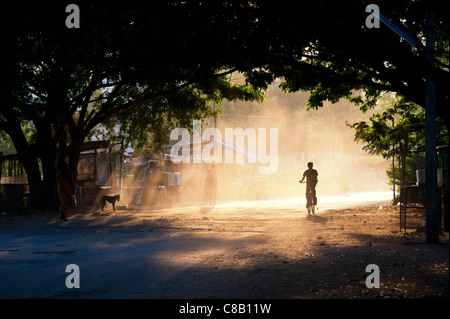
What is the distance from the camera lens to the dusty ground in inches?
239

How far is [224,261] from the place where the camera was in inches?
324

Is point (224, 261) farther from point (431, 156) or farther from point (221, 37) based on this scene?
point (431, 156)

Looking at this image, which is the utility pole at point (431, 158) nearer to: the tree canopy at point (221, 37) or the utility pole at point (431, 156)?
the utility pole at point (431, 156)

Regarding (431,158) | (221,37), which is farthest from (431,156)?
(221,37)

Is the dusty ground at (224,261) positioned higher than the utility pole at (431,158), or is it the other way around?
the utility pole at (431,158)

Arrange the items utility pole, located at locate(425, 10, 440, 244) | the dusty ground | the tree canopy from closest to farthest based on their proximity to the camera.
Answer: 1. the dusty ground
2. the tree canopy
3. utility pole, located at locate(425, 10, 440, 244)

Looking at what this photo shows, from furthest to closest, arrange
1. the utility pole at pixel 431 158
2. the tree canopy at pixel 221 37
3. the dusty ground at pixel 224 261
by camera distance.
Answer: the utility pole at pixel 431 158 < the tree canopy at pixel 221 37 < the dusty ground at pixel 224 261

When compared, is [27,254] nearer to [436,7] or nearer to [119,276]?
[119,276]

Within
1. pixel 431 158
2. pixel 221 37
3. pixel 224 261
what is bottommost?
pixel 224 261

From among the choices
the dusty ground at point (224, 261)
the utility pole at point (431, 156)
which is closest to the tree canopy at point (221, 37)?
the utility pole at point (431, 156)

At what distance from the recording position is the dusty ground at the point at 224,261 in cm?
606

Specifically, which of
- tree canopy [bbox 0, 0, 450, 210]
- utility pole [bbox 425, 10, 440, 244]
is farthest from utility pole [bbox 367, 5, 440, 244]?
tree canopy [bbox 0, 0, 450, 210]

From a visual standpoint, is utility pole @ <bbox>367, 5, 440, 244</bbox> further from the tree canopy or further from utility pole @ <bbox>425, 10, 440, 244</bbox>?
the tree canopy
